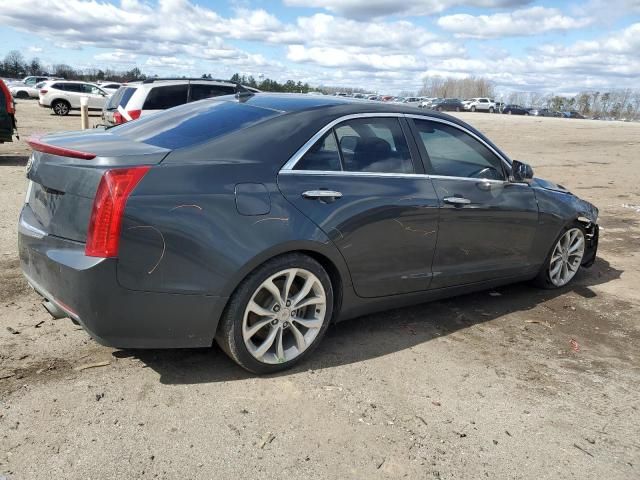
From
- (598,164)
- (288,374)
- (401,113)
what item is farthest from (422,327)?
(598,164)

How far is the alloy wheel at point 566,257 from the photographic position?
17.6ft

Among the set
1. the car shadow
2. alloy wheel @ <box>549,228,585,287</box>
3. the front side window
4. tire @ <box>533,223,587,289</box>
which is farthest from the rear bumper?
alloy wheel @ <box>549,228,585,287</box>

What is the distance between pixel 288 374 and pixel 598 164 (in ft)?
51.4

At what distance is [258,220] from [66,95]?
30939mm

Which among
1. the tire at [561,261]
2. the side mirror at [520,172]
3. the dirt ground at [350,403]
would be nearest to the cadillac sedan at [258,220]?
the side mirror at [520,172]

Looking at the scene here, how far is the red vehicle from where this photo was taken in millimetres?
11587

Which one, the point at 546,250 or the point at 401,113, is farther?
the point at 546,250

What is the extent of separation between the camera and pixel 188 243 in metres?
2.96

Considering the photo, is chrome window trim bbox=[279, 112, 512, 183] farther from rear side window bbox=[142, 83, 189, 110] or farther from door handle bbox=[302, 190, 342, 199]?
rear side window bbox=[142, 83, 189, 110]

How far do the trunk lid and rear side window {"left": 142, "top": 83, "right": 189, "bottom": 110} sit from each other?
9133 mm

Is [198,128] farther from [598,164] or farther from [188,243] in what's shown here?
[598,164]

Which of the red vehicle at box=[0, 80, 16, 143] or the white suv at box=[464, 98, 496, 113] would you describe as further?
the white suv at box=[464, 98, 496, 113]

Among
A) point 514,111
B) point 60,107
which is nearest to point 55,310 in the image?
point 60,107

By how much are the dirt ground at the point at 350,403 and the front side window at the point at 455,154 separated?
46.5 inches
